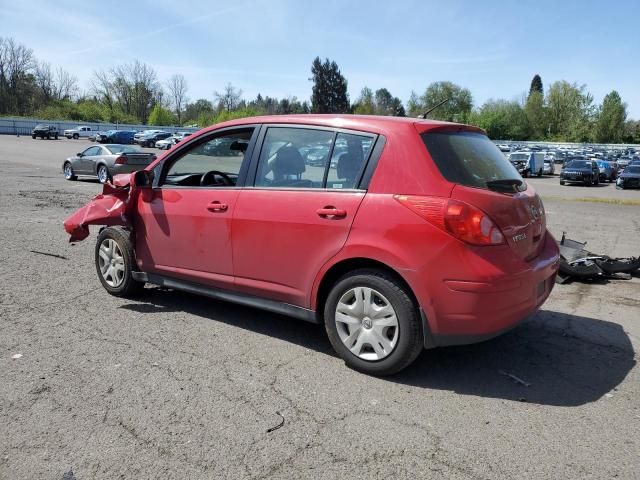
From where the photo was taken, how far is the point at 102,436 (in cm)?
282

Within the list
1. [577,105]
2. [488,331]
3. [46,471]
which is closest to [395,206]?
[488,331]

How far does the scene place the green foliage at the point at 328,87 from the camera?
103125 mm

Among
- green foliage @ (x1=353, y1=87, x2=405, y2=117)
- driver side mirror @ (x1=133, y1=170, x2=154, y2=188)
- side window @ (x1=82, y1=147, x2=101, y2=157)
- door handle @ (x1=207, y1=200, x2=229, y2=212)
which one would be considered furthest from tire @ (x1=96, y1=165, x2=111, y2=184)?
green foliage @ (x1=353, y1=87, x2=405, y2=117)

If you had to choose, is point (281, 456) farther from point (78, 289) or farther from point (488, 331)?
point (78, 289)

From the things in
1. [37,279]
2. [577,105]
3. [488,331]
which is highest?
[577,105]

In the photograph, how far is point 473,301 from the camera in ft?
10.6

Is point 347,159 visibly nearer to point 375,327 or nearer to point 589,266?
point 375,327

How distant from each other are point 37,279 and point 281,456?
4.39 m

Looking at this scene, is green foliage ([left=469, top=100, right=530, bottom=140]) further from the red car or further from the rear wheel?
the red car

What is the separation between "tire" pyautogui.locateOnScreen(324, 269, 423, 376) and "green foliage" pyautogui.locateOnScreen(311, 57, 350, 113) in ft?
335

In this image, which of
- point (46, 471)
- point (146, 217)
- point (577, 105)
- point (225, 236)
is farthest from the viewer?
point (577, 105)

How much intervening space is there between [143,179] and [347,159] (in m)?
2.13

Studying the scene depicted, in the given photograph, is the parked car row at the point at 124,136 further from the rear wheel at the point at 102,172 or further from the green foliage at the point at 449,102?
the green foliage at the point at 449,102

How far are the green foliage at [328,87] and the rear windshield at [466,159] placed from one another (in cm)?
10153
